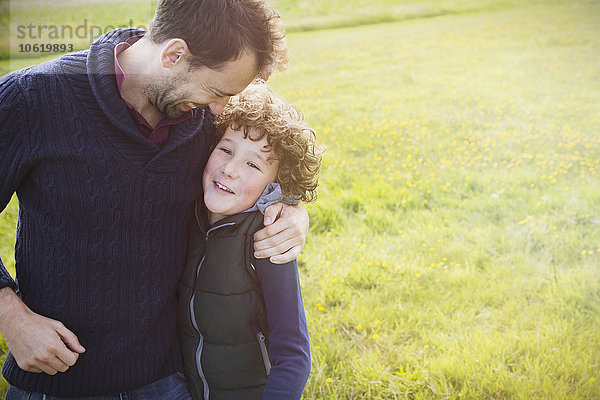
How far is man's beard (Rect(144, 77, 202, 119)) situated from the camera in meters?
1.50

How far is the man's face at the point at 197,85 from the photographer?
1.50 metres

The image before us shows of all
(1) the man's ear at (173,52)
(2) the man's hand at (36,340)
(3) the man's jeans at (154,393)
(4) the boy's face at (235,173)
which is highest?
A: (1) the man's ear at (173,52)

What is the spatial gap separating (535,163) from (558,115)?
52.3 inches

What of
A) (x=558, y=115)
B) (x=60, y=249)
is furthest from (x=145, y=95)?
(x=558, y=115)

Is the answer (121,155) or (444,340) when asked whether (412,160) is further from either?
(121,155)

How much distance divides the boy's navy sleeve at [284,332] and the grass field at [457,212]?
3.40ft

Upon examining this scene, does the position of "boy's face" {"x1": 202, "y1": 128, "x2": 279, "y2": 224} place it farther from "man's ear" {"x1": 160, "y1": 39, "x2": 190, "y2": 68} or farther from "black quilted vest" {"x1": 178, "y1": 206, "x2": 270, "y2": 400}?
"man's ear" {"x1": 160, "y1": 39, "x2": 190, "y2": 68}

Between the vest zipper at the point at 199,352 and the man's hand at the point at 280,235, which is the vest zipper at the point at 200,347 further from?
the man's hand at the point at 280,235

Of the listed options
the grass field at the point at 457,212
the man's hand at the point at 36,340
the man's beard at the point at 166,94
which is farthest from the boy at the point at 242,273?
the grass field at the point at 457,212

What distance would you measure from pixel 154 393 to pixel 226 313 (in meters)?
0.35

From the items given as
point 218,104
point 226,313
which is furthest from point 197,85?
point 226,313

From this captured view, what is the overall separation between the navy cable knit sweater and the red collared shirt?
25 millimetres

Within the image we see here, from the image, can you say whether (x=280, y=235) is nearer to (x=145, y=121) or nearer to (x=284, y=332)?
(x=284, y=332)

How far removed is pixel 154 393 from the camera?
1.67 m
